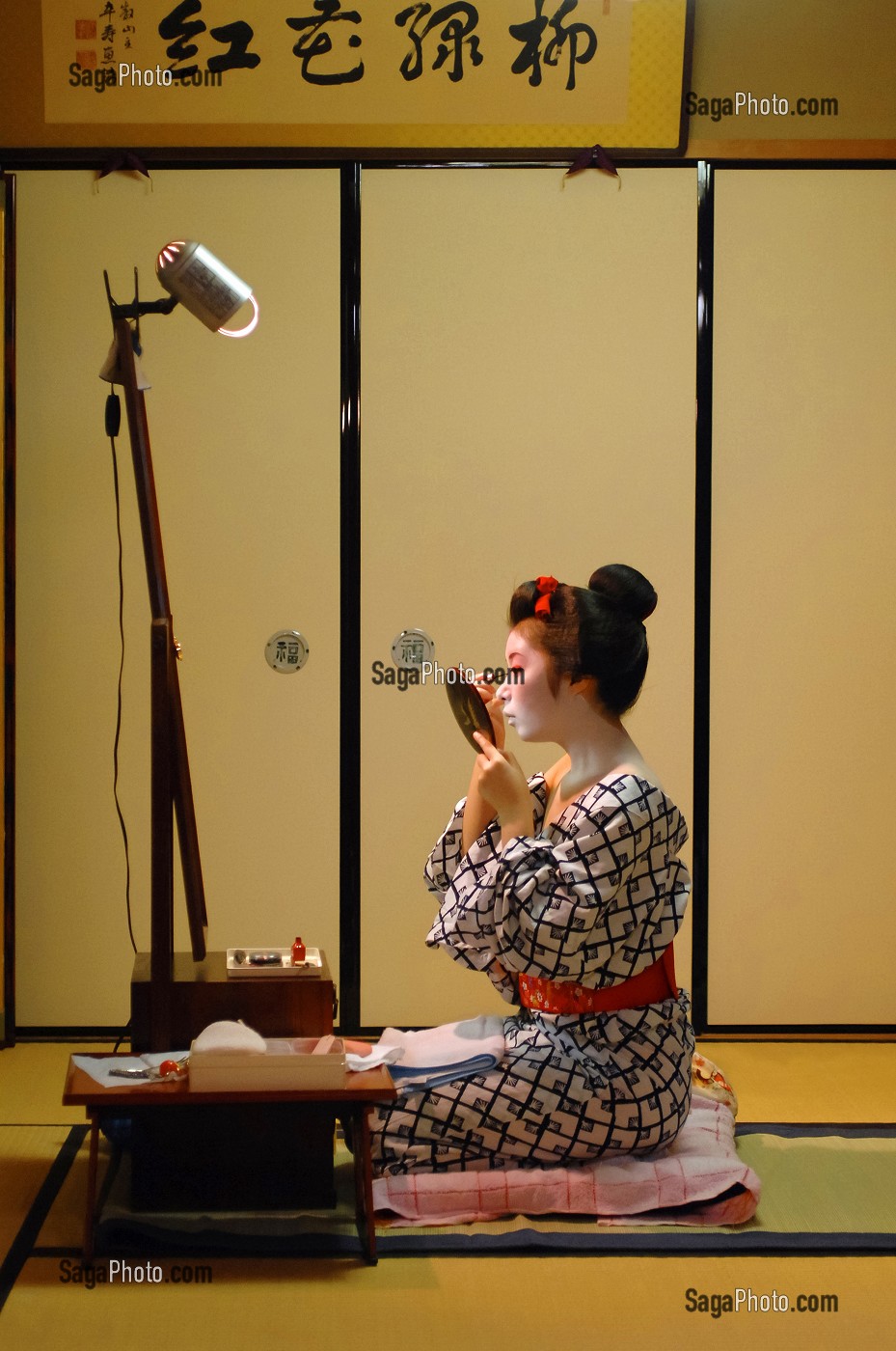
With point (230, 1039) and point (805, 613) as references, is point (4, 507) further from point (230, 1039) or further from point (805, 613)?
point (805, 613)

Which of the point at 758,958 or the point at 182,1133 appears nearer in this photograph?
the point at 182,1133

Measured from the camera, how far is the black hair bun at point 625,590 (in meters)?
2.76

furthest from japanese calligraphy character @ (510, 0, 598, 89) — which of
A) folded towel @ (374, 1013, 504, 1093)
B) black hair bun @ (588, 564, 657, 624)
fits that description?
folded towel @ (374, 1013, 504, 1093)

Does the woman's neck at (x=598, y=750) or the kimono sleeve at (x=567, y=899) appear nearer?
the kimono sleeve at (x=567, y=899)

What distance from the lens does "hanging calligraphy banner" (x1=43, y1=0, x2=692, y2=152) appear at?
389 centimetres

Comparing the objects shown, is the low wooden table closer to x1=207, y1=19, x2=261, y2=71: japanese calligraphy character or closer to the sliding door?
the sliding door

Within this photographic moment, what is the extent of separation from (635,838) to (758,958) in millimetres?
1684

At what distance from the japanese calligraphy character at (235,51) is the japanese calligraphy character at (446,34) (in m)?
0.42

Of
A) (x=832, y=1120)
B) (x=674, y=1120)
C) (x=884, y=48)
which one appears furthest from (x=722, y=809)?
(x=884, y=48)

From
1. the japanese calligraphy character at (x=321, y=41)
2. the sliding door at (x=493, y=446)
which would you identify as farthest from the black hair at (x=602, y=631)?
the japanese calligraphy character at (x=321, y=41)

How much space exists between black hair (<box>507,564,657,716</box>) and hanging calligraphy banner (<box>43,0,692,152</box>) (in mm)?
1817

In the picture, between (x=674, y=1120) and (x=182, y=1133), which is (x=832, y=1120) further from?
(x=182, y=1133)

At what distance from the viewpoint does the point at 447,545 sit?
409 centimetres

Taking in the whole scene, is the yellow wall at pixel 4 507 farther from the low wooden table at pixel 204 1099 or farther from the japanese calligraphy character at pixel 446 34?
the low wooden table at pixel 204 1099
